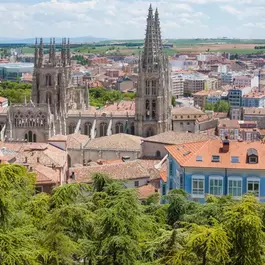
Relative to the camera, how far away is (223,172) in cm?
3709

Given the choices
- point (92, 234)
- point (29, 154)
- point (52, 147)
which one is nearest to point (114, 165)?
point (29, 154)

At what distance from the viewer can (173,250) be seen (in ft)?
73.4

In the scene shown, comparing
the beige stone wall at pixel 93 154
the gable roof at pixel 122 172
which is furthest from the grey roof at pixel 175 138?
the gable roof at pixel 122 172

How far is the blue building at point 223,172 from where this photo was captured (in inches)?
1449

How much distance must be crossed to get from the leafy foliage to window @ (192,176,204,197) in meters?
8.30

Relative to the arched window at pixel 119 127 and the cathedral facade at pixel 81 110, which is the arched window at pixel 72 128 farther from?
the arched window at pixel 119 127

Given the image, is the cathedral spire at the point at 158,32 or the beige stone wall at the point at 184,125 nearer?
the cathedral spire at the point at 158,32

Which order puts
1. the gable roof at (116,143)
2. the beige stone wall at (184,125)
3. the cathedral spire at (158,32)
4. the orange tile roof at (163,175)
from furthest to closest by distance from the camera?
1. the beige stone wall at (184,125)
2. the cathedral spire at (158,32)
3. the gable roof at (116,143)
4. the orange tile roof at (163,175)

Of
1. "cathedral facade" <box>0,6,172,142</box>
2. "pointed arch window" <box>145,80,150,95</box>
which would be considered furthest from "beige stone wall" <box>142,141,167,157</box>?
"pointed arch window" <box>145,80,150,95</box>

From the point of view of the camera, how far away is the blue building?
36.8 m

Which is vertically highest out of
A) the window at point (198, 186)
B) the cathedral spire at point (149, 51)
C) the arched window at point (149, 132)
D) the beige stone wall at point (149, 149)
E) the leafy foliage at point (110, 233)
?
the cathedral spire at point (149, 51)

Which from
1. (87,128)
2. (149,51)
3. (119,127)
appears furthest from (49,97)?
(149,51)

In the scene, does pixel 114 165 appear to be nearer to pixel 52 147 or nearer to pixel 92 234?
pixel 52 147

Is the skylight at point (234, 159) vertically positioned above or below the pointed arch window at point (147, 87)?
below
